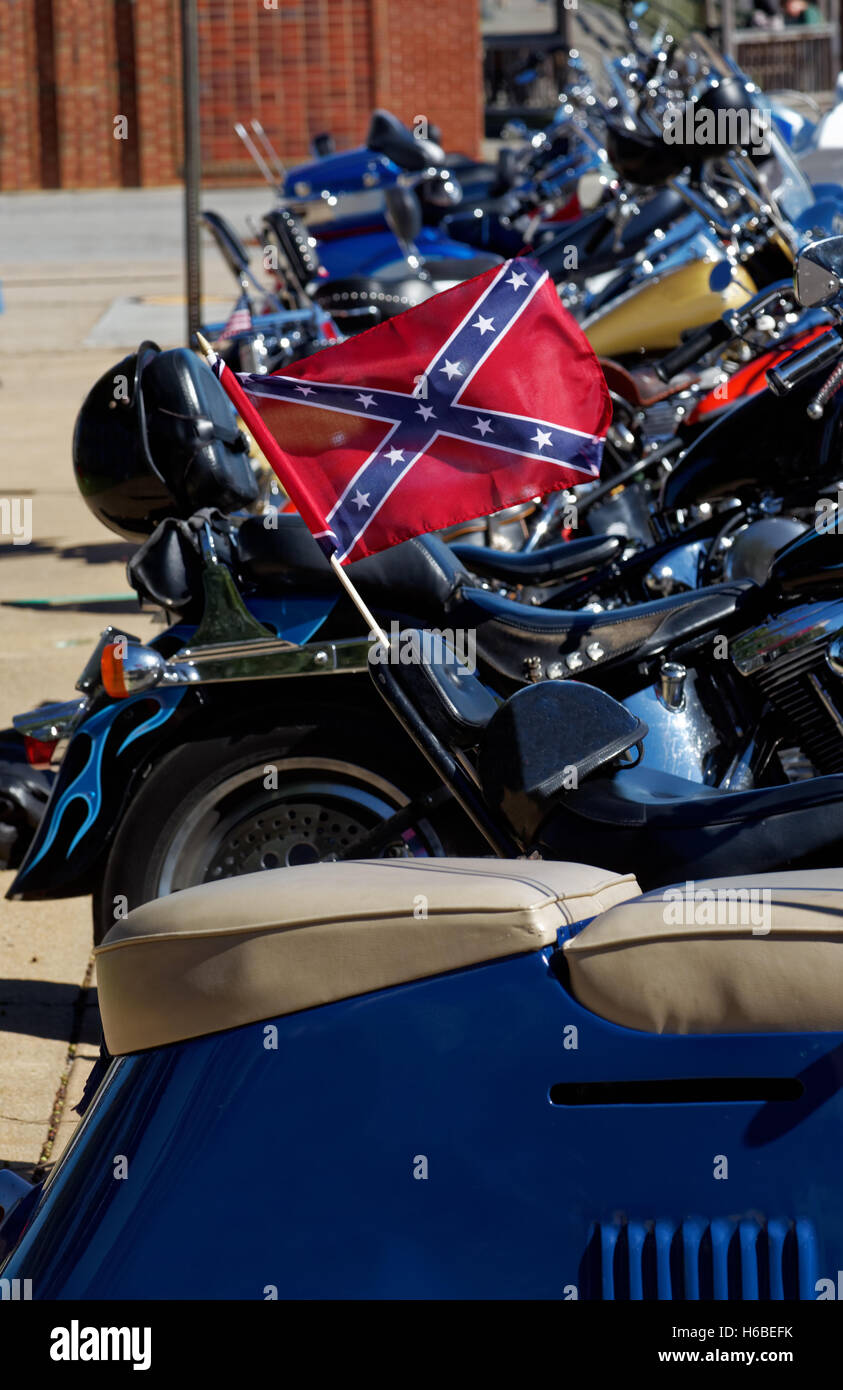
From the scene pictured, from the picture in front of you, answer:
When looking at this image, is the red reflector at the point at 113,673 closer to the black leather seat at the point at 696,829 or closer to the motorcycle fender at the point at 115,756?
the motorcycle fender at the point at 115,756

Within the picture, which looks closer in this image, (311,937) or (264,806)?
(311,937)

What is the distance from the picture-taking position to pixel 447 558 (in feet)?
11.9

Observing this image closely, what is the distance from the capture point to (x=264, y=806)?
11.7 ft

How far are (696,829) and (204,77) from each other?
81.0ft

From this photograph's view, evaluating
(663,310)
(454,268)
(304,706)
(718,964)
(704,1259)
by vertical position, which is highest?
(454,268)

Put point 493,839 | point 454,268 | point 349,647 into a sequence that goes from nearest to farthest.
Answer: point 493,839 < point 349,647 < point 454,268

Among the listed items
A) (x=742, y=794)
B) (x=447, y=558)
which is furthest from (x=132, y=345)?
(x=742, y=794)

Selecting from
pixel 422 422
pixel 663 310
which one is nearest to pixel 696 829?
pixel 422 422

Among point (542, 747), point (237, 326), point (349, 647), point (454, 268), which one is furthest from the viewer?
point (454, 268)

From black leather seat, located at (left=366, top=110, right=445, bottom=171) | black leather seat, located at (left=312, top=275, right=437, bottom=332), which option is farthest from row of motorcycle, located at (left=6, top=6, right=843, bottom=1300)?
black leather seat, located at (left=366, top=110, right=445, bottom=171)

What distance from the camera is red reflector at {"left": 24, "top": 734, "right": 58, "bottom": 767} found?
3744mm

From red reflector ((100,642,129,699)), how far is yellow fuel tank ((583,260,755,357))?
10.3 ft

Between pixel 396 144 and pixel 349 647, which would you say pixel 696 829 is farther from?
pixel 396 144

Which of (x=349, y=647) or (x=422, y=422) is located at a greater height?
(x=422, y=422)
